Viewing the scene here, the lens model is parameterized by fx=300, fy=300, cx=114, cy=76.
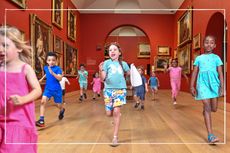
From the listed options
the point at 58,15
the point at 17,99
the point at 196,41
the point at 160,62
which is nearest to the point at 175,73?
the point at 160,62

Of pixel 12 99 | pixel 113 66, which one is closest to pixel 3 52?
pixel 12 99

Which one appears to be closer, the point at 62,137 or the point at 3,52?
the point at 3,52

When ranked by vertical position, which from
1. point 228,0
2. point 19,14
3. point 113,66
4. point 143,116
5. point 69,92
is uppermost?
point 228,0

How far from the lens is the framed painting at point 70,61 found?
4.23 m

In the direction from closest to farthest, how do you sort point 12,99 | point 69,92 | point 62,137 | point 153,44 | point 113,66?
point 12,99
point 113,66
point 62,137
point 153,44
point 69,92

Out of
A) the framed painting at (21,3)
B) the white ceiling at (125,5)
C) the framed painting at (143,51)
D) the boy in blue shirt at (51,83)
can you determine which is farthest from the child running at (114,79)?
the framed painting at (21,3)

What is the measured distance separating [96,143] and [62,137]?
56 cm

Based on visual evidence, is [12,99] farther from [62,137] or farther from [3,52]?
[62,137]

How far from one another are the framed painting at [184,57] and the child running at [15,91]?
9.79 feet

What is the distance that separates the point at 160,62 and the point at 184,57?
0.59 metres

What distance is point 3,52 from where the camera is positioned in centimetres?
168

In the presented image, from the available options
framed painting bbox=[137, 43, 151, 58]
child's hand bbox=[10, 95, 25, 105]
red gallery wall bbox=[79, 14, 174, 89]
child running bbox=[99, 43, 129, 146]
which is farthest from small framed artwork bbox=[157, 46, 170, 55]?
child's hand bbox=[10, 95, 25, 105]

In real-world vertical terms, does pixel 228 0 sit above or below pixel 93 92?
above

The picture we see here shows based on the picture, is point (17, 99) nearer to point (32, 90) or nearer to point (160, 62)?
point (32, 90)
